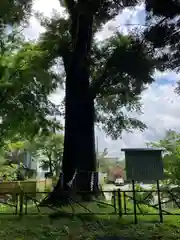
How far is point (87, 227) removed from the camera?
488 centimetres

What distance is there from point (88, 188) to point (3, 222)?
7.74 feet

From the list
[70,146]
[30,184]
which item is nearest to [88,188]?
[70,146]

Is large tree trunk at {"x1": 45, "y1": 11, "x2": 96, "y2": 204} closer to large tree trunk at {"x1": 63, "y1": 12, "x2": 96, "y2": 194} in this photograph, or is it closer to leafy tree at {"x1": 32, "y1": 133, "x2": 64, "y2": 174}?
large tree trunk at {"x1": 63, "y1": 12, "x2": 96, "y2": 194}

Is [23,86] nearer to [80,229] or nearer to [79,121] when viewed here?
[79,121]

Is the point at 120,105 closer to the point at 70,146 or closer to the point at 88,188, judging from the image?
the point at 70,146

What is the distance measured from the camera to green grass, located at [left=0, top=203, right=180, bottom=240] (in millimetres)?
4352

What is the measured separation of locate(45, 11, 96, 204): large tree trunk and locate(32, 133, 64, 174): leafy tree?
11.0 metres

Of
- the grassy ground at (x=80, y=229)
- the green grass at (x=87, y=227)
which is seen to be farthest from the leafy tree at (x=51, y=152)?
the grassy ground at (x=80, y=229)

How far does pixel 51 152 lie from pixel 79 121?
1224 cm

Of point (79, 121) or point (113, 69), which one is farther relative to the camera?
point (79, 121)

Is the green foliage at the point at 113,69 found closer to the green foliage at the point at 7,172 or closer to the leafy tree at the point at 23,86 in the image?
the leafy tree at the point at 23,86

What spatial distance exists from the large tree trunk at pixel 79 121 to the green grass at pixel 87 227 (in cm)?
177

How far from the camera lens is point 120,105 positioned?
356 inches

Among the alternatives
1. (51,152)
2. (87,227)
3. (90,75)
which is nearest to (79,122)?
(90,75)
